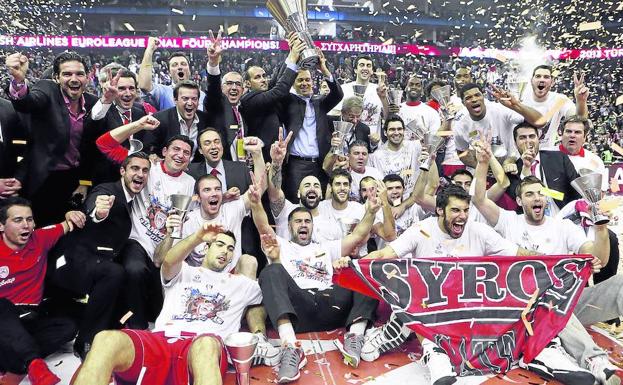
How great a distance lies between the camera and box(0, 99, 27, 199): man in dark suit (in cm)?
379

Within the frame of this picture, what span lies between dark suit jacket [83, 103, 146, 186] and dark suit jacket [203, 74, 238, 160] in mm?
778

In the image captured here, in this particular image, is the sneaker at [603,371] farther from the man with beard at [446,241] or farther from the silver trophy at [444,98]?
the silver trophy at [444,98]

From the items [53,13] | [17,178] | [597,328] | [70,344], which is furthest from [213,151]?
[53,13]

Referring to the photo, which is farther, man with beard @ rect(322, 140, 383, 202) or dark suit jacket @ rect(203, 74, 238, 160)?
man with beard @ rect(322, 140, 383, 202)

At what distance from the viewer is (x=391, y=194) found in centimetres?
450

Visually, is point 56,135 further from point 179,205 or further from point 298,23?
point 298,23

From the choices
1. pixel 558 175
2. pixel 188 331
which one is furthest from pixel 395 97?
pixel 188 331

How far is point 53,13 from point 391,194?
25243 millimetres

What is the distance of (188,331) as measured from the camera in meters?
3.10

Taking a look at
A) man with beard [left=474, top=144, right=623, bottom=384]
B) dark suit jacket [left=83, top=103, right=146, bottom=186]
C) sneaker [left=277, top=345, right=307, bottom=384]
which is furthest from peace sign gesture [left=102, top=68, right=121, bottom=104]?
man with beard [left=474, top=144, right=623, bottom=384]

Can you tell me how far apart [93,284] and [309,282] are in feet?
4.76

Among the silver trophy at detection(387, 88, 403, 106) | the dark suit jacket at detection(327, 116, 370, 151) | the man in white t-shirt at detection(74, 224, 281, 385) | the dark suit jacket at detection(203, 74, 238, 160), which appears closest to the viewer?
the man in white t-shirt at detection(74, 224, 281, 385)

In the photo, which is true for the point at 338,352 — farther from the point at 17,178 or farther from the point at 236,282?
the point at 17,178

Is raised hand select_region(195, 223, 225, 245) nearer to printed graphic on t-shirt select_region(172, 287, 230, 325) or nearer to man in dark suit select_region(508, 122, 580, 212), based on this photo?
printed graphic on t-shirt select_region(172, 287, 230, 325)
